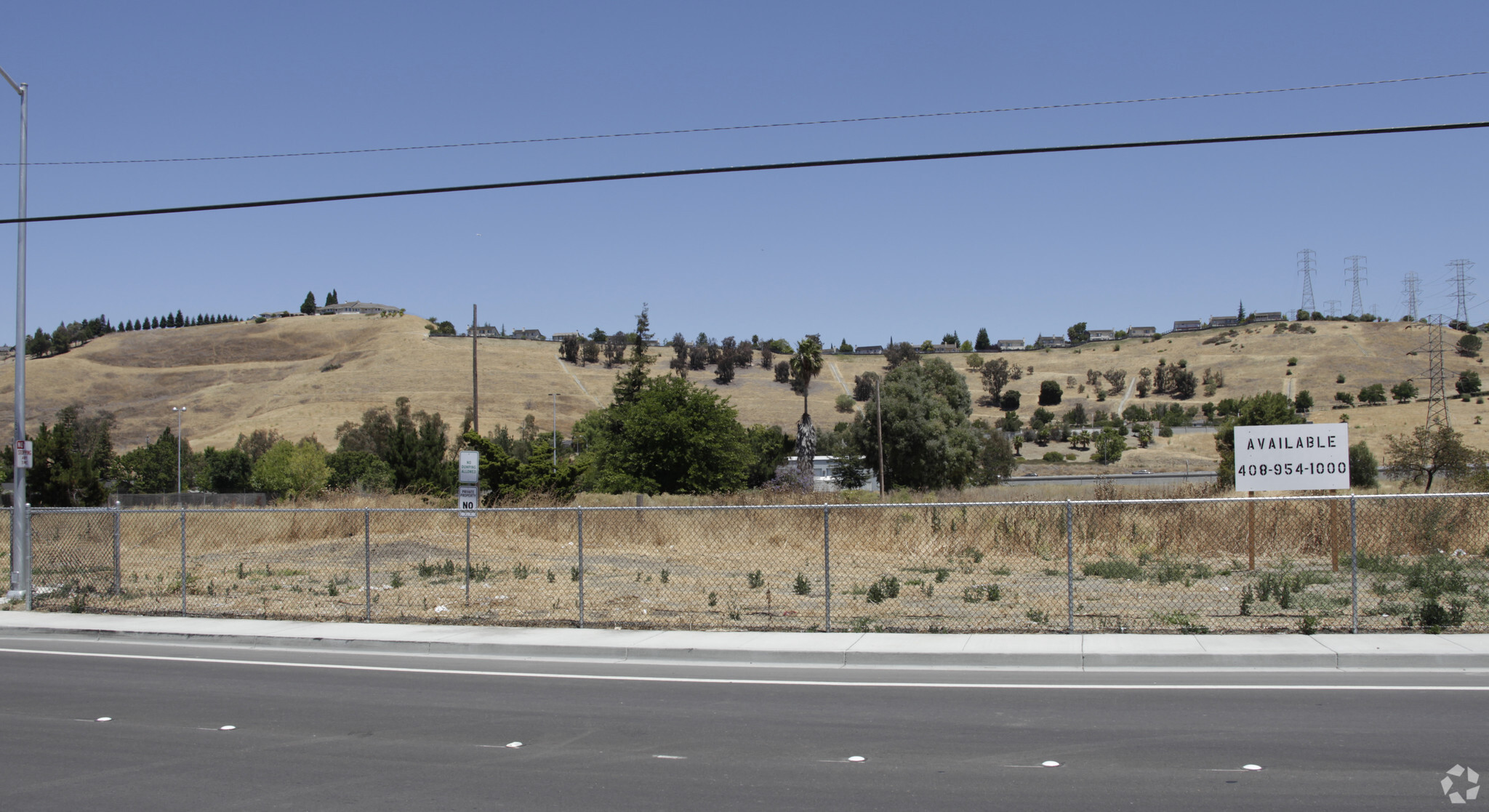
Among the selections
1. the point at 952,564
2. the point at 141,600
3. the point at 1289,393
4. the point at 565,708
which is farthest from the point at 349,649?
the point at 1289,393

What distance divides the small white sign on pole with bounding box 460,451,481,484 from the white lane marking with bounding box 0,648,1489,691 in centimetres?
594

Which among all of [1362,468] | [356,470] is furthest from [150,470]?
[1362,468]

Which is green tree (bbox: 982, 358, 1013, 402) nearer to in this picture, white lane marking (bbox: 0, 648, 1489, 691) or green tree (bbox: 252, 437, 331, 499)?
green tree (bbox: 252, 437, 331, 499)

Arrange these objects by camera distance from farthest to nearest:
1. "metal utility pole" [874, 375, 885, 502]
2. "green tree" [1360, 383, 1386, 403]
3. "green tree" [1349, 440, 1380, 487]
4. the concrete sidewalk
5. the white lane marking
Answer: "green tree" [1360, 383, 1386, 403]
"metal utility pole" [874, 375, 885, 502]
"green tree" [1349, 440, 1380, 487]
the concrete sidewalk
the white lane marking

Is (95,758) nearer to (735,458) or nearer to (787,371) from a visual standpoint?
(735,458)

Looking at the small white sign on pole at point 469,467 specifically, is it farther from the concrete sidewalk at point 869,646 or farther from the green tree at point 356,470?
the green tree at point 356,470

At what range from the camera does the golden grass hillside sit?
339 feet

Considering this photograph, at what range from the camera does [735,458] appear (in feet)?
159

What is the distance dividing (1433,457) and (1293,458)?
28.3 meters

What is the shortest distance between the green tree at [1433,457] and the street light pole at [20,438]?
4198 cm

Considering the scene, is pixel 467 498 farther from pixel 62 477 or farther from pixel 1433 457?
pixel 1433 457

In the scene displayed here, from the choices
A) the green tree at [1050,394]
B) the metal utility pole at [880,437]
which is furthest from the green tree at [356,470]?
the green tree at [1050,394]

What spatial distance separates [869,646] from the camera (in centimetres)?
1277

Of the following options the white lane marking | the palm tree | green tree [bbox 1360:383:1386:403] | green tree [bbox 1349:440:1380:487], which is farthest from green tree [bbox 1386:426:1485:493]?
green tree [bbox 1360:383:1386:403]
